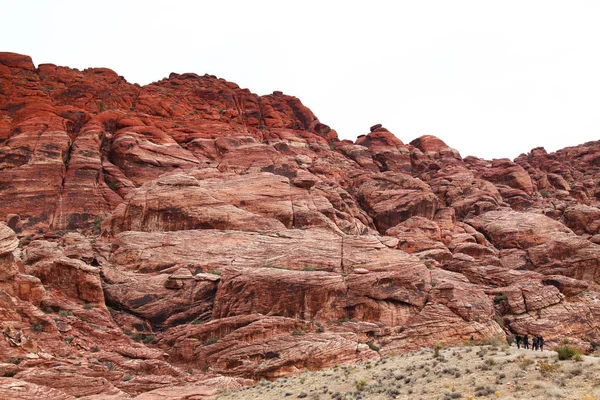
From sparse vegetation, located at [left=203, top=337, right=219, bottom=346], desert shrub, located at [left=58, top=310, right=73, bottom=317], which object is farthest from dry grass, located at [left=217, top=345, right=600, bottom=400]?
desert shrub, located at [left=58, top=310, right=73, bottom=317]

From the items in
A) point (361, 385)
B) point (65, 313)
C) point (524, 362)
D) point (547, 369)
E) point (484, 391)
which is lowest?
point (65, 313)

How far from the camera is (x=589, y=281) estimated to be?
134 feet

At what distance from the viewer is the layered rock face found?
81.7 feet

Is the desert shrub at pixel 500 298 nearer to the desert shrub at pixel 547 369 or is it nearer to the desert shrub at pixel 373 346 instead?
the desert shrub at pixel 373 346

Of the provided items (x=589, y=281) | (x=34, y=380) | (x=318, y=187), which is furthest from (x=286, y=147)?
(x=34, y=380)

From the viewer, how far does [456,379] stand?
1503 centimetres

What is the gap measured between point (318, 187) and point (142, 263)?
21.3 meters

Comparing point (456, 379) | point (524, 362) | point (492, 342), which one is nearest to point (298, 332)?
point (492, 342)

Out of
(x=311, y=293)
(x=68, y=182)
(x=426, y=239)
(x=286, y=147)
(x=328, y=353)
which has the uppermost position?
(x=286, y=147)

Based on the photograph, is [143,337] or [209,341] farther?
[143,337]

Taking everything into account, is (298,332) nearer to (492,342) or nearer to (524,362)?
(492,342)

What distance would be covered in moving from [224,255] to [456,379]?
21.6 m

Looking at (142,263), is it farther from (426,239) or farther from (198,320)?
(426,239)

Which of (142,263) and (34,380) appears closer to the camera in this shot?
(34,380)
